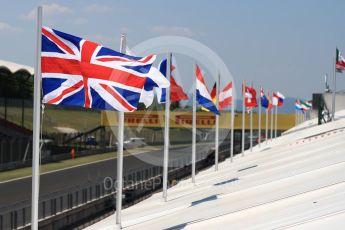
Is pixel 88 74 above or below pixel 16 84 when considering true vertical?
below

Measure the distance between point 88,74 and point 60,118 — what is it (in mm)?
62205

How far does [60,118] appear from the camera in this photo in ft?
232

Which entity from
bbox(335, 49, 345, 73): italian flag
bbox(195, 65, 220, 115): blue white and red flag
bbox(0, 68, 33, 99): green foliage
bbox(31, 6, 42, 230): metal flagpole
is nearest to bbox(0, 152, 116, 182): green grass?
bbox(0, 68, 33, 99): green foliage

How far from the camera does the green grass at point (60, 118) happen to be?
6206 cm

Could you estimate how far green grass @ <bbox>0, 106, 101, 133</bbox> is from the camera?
62.1 m

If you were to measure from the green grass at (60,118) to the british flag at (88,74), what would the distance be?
50.1 m

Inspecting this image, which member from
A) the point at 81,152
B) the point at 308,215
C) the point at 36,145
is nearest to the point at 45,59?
the point at 36,145

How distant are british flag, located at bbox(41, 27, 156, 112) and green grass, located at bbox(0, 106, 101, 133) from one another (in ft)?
164

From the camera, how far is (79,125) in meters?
74.3

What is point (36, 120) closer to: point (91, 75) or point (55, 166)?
point (91, 75)

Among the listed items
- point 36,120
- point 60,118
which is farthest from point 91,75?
point 60,118

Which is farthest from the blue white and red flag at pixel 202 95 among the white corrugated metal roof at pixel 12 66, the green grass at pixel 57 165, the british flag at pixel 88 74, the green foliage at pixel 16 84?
the green foliage at pixel 16 84

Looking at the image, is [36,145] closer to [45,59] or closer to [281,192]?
[45,59]

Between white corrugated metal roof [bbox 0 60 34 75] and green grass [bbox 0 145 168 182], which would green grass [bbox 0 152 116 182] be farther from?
white corrugated metal roof [bbox 0 60 34 75]
